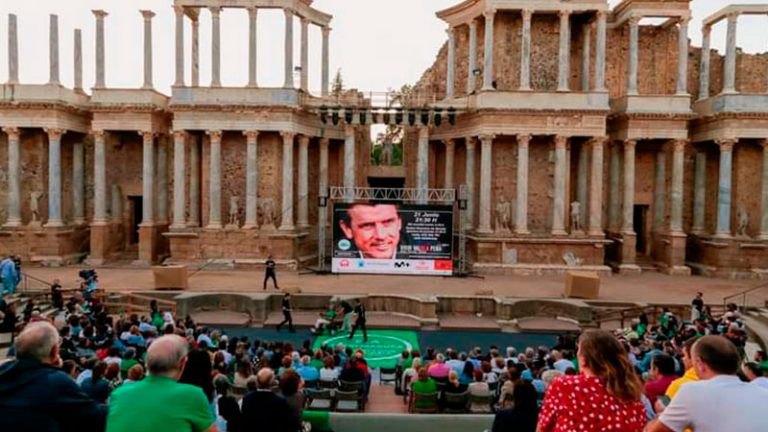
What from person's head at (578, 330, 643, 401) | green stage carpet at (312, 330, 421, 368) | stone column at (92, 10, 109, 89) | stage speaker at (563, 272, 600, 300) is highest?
stone column at (92, 10, 109, 89)

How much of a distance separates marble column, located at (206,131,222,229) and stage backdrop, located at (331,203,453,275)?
7345 mm

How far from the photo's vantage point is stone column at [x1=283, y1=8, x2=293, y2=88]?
29.7m

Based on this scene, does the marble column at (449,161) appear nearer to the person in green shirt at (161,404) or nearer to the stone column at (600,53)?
the stone column at (600,53)

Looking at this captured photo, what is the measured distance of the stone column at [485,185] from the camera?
29.4 m

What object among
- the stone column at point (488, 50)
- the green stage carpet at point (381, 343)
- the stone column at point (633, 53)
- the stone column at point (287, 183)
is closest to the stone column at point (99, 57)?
the stone column at point (287, 183)

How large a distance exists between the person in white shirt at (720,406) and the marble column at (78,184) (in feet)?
109

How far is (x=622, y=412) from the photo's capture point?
3.58 metres

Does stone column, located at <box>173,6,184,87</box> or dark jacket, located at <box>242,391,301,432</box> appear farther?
stone column, located at <box>173,6,184,87</box>

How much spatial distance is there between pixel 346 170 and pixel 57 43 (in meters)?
16.3

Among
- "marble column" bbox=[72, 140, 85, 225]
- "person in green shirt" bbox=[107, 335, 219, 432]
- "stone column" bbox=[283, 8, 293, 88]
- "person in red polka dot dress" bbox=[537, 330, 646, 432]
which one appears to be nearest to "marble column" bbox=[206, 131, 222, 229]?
"stone column" bbox=[283, 8, 293, 88]

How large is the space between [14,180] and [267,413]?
2999 cm

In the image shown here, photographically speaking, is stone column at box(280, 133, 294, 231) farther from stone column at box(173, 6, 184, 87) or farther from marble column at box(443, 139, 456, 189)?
marble column at box(443, 139, 456, 189)

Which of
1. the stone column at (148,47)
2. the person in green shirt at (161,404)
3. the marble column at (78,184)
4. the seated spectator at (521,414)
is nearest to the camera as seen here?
the person in green shirt at (161,404)

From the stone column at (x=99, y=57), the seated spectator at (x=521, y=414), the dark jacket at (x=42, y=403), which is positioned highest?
the stone column at (x=99, y=57)
